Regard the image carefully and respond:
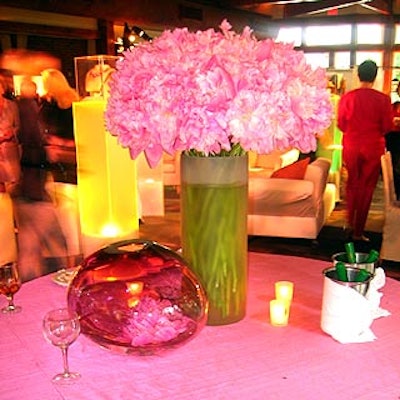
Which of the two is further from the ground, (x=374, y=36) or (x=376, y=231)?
(x=374, y=36)

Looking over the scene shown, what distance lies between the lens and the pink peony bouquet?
1037 mm

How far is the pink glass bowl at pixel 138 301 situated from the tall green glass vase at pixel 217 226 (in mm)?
53

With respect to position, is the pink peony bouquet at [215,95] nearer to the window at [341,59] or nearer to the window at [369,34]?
the window at [369,34]

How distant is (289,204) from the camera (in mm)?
4133

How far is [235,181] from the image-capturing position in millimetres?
1205

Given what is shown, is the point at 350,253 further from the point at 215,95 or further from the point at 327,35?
the point at 327,35

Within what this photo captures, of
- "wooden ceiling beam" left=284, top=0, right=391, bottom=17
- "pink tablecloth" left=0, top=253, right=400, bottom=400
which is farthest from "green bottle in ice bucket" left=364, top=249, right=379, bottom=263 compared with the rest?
Result: "wooden ceiling beam" left=284, top=0, right=391, bottom=17

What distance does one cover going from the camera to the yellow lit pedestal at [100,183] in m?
2.37

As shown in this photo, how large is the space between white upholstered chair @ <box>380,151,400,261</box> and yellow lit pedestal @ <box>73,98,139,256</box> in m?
1.95

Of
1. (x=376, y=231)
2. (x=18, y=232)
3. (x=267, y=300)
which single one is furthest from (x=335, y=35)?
(x=267, y=300)

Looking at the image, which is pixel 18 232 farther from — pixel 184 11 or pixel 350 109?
pixel 184 11

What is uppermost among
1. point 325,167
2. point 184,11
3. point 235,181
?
point 184,11

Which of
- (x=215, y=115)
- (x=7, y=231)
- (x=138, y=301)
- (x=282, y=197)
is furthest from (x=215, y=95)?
(x=282, y=197)

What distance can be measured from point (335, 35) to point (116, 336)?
37.4ft
